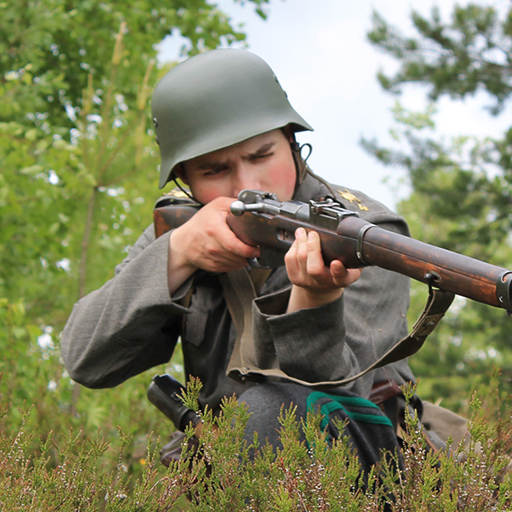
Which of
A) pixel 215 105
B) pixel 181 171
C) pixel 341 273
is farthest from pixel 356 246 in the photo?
pixel 181 171

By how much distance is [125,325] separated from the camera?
11.1 ft

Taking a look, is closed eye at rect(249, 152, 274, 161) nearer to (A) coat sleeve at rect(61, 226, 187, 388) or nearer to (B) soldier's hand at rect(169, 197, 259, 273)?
(B) soldier's hand at rect(169, 197, 259, 273)

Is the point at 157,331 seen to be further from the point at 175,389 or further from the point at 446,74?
the point at 446,74

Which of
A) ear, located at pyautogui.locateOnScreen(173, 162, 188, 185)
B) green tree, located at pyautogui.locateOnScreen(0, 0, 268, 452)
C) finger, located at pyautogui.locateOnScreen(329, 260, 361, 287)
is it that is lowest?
green tree, located at pyautogui.locateOnScreen(0, 0, 268, 452)

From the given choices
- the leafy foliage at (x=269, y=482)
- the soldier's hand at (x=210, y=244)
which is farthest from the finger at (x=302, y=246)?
the leafy foliage at (x=269, y=482)

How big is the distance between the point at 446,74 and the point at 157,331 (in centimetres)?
1146

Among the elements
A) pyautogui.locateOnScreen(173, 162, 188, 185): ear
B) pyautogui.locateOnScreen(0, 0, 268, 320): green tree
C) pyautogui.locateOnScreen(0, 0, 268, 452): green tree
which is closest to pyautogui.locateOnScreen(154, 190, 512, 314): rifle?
pyautogui.locateOnScreen(173, 162, 188, 185): ear

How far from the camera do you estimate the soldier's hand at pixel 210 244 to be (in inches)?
126

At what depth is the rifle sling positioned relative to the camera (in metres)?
2.57

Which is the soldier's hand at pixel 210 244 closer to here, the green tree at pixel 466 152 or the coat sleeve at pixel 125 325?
the coat sleeve at pixel 125 325

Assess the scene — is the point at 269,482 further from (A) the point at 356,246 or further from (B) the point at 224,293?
(B) the point at 224,293

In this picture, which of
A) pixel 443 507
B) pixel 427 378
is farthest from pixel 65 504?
pixel 427 378

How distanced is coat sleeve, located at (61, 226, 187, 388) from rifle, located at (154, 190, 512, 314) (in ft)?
1.42

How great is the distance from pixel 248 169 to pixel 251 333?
2.29ft
